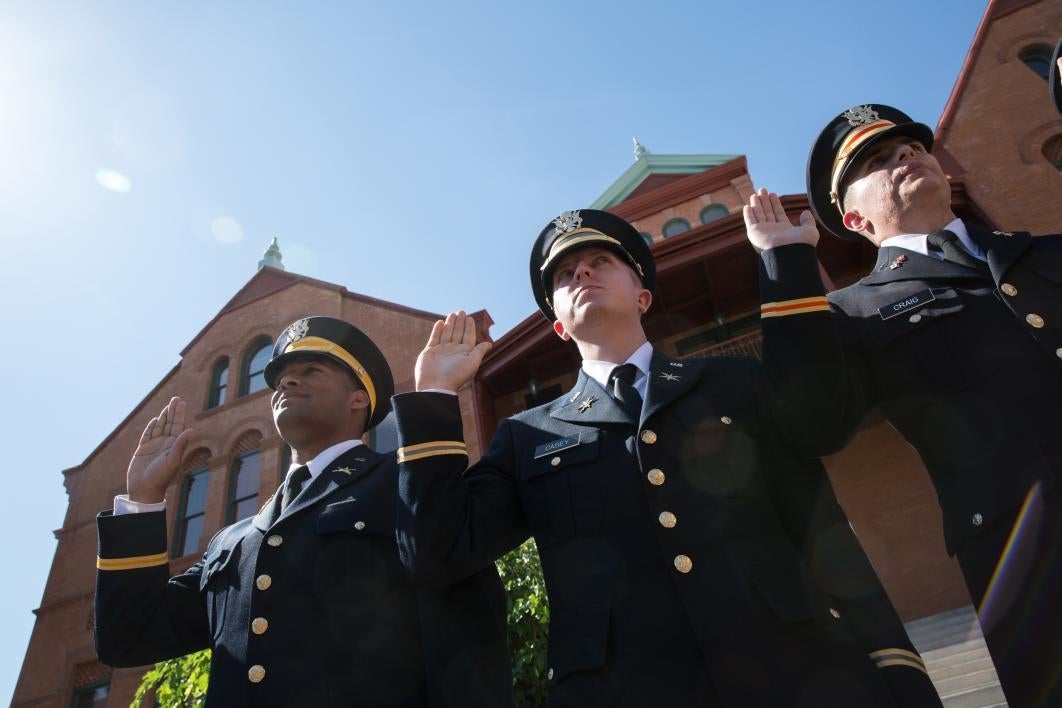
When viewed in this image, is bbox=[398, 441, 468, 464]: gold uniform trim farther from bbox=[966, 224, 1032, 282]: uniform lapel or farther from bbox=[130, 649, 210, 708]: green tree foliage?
bbox=[130, 649, 210, 708]: green tree foliage

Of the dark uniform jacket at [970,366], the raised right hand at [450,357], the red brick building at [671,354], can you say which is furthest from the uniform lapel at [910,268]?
the red brick building at [671,354]

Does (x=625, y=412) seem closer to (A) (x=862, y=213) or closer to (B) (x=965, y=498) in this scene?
(B) (x=965, y=498)

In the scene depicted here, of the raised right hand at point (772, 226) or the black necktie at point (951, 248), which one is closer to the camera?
the raised right hand at point (772, 226)

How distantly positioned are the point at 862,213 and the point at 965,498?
4.30 ft

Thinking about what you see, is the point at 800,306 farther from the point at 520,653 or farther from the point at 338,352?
the point at 520,653

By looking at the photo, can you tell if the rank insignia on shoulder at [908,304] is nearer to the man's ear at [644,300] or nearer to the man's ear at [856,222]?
the man's ear at [856,222]

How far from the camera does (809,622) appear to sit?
5.84 feet

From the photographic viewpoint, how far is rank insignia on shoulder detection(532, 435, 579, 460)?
93.6 inches

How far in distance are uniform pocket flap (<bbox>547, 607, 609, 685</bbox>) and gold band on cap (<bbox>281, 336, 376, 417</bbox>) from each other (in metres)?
1.95

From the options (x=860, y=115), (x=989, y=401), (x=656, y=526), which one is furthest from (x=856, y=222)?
(x=656, y=526)

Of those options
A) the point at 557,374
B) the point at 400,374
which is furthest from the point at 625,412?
the point at 400,374

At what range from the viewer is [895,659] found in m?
1.76

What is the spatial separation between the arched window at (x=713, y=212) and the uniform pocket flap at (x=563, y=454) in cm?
1322

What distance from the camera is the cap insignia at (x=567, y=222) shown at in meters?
3.00
